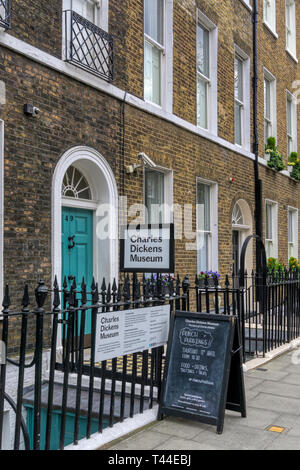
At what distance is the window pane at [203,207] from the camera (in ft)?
35.8

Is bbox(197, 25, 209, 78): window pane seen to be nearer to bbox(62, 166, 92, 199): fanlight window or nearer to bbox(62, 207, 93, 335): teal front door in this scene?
bbox(62, 166, 92, 199): fanlight window

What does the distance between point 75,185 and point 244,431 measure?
4620 mm

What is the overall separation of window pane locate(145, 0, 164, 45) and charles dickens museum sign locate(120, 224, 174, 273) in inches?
215

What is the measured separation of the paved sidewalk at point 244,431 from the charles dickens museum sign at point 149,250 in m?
1.48

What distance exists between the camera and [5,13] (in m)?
6.09

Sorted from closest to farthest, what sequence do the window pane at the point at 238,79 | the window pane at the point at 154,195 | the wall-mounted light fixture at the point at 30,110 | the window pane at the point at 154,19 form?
1. the wall-mounted light fixture at the point at 30,110
2. the window pane at the point at 154,195
3. the window pane at the point at 154,19
4. the window pane at the point at 238,79

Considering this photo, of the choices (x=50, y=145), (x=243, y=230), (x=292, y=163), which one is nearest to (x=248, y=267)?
(x=243, y=230)

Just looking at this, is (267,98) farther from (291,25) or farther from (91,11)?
(91,11)

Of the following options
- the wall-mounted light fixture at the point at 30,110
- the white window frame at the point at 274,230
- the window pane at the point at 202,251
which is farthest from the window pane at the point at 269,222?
the wall-mounted light fixture at the point at 30,110

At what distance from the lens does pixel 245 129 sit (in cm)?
1325

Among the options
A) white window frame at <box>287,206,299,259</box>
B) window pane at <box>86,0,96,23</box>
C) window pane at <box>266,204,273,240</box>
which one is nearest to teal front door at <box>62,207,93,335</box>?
window pane at <box>86,0,96,23</box>

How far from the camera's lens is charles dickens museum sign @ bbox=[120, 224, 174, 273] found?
16.4 ft

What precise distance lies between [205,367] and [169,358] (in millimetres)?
390

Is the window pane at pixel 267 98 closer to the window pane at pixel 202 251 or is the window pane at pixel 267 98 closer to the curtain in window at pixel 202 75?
the curtain in window at pixel 202 75
